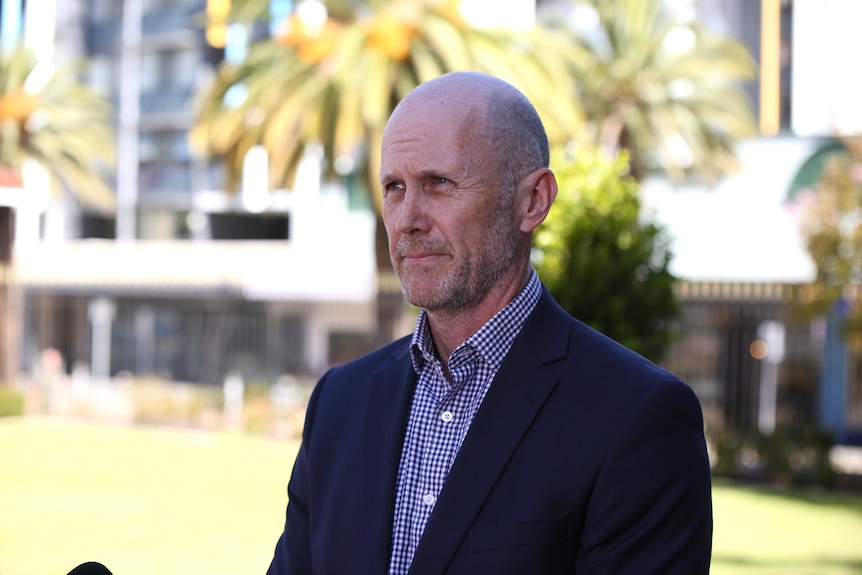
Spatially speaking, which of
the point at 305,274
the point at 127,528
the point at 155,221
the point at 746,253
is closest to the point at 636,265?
the point at 127,528

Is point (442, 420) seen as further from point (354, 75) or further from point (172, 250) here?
point (172, 250)

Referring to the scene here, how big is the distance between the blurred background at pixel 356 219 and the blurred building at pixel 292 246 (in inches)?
3.4

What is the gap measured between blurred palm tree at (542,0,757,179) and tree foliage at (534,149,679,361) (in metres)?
11.3

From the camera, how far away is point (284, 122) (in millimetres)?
18516

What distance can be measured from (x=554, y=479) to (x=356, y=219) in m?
33.3

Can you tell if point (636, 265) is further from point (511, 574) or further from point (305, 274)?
point (305, 274)

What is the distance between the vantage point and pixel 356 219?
35031 mm

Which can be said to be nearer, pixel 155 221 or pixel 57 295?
pixel 57 295

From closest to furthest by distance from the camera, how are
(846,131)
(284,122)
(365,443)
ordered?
(365,443), (284,122), (846,131)

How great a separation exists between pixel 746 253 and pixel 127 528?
18.8m

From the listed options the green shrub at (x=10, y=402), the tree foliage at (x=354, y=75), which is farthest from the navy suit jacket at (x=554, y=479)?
the green shrub at (x=10, y=402)

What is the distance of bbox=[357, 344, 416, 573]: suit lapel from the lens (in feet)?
6.82

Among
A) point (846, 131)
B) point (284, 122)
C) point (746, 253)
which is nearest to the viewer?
point (284, 122)

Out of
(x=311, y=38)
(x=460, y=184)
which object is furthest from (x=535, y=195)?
(x=311, y=38)
